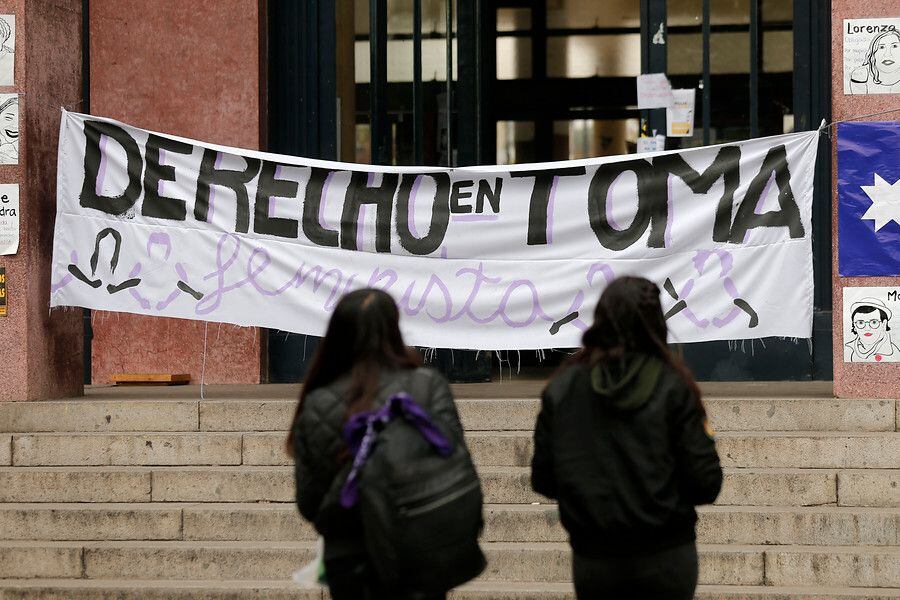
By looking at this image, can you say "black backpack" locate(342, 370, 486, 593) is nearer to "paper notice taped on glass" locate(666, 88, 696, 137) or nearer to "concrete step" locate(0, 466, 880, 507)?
"concrete step" locate(0, 466, 880, 507)

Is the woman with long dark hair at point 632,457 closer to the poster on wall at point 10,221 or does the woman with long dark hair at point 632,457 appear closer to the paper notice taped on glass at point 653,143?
the poster on wall at point 10,221

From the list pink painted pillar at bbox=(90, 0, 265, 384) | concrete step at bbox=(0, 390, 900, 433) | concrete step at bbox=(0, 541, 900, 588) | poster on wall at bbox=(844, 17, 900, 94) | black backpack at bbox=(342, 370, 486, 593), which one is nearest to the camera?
black backpack at bbox=(342, 370, 486, 593)

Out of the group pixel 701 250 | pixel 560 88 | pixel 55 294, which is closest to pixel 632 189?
pixel 701 250

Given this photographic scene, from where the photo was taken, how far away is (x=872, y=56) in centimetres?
866

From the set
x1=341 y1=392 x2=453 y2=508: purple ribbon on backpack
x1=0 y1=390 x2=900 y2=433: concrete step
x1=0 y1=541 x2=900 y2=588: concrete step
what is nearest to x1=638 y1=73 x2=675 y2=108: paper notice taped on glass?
x1=0 y1=390 x2=900 y2=433: concrete step

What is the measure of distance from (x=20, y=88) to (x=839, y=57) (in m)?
5.68

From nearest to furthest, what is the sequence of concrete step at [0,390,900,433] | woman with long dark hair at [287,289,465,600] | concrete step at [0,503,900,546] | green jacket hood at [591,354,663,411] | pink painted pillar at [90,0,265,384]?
woman with long dark hair at [287,289,465,600] → green jacket hood at [591,354,663,411] → concrete step at [0,503,900,546] → concrete step at [0,390,900,433] → pink painted pillar at [90,0,265,384]

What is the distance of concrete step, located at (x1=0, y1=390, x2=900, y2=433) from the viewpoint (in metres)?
8.27

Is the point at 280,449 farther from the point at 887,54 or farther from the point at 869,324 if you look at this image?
the point at 887,54

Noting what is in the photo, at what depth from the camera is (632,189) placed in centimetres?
871

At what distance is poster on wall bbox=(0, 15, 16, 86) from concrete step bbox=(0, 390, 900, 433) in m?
2.31

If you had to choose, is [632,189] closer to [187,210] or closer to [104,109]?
[187,210]

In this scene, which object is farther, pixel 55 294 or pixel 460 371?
pixel 460 371

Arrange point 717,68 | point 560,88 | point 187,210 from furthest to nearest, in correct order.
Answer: point 560,88 < point 717,68 < point 187,210
